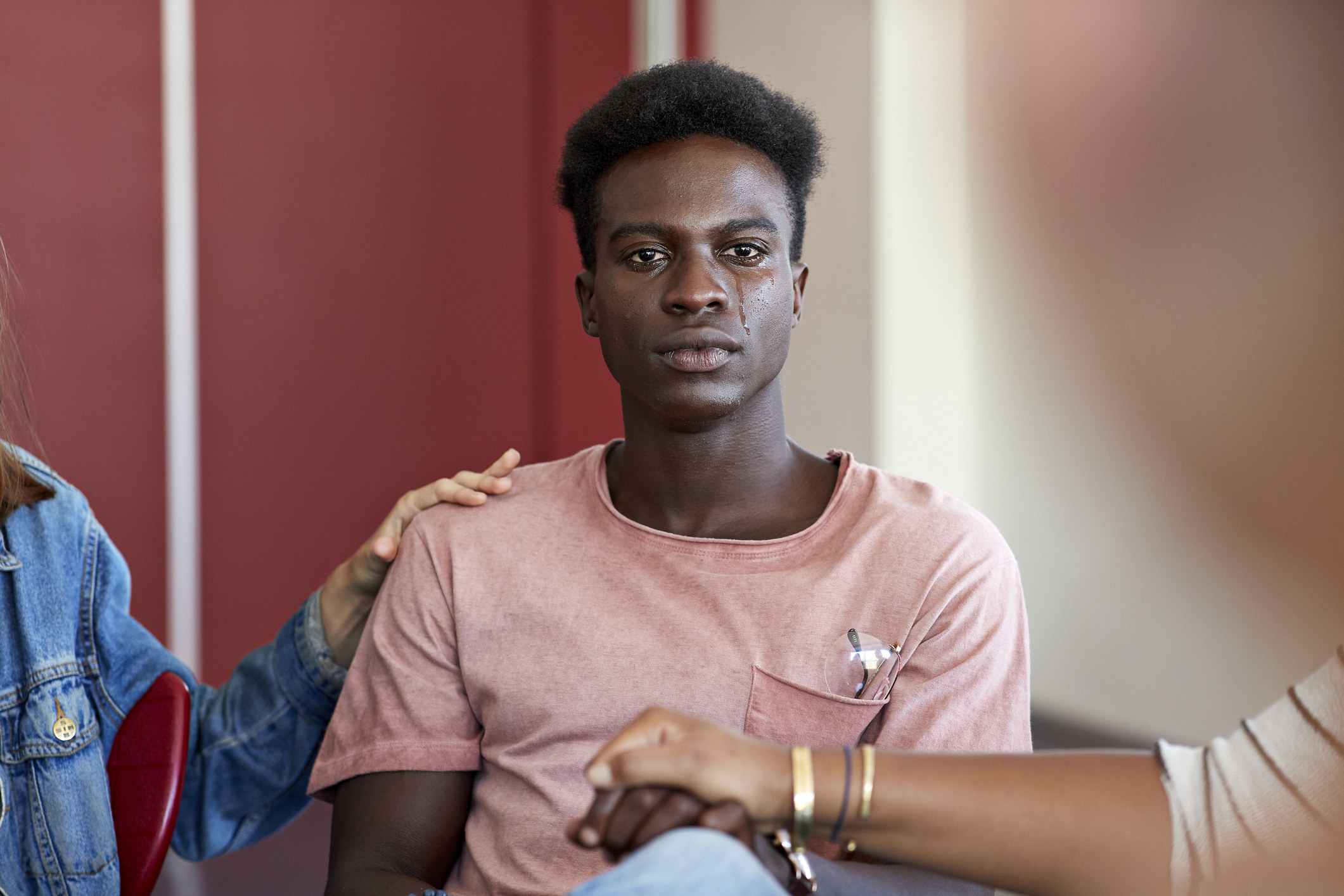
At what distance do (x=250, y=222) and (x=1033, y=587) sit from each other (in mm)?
2413

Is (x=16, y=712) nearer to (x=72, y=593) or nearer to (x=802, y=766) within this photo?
(x=72, y=593)

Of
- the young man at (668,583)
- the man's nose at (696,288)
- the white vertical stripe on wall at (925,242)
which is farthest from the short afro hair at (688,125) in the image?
the white vertical stripe on wall at (925,242)

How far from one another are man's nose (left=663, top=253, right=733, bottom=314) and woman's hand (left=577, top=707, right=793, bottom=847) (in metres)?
0.59

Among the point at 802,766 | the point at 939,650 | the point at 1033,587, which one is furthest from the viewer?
the point at 1033,587

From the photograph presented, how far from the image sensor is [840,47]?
3.29 m

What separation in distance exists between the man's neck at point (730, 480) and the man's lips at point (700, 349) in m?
0.09

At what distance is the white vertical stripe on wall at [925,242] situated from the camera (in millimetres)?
3135

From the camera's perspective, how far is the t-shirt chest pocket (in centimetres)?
134

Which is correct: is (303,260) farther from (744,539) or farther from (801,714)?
(801,714)

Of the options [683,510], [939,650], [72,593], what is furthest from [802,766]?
[72,593]

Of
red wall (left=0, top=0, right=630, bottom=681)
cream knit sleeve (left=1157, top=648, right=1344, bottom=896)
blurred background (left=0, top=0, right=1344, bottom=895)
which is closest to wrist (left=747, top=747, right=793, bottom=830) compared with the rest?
cream knit sleeve (left=1157, top=648, right=1344, bottom=896)

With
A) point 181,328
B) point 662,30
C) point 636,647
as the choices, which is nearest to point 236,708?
point 636,647

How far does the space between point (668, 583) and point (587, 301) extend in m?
0.43

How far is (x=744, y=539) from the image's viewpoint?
4.87 feet
